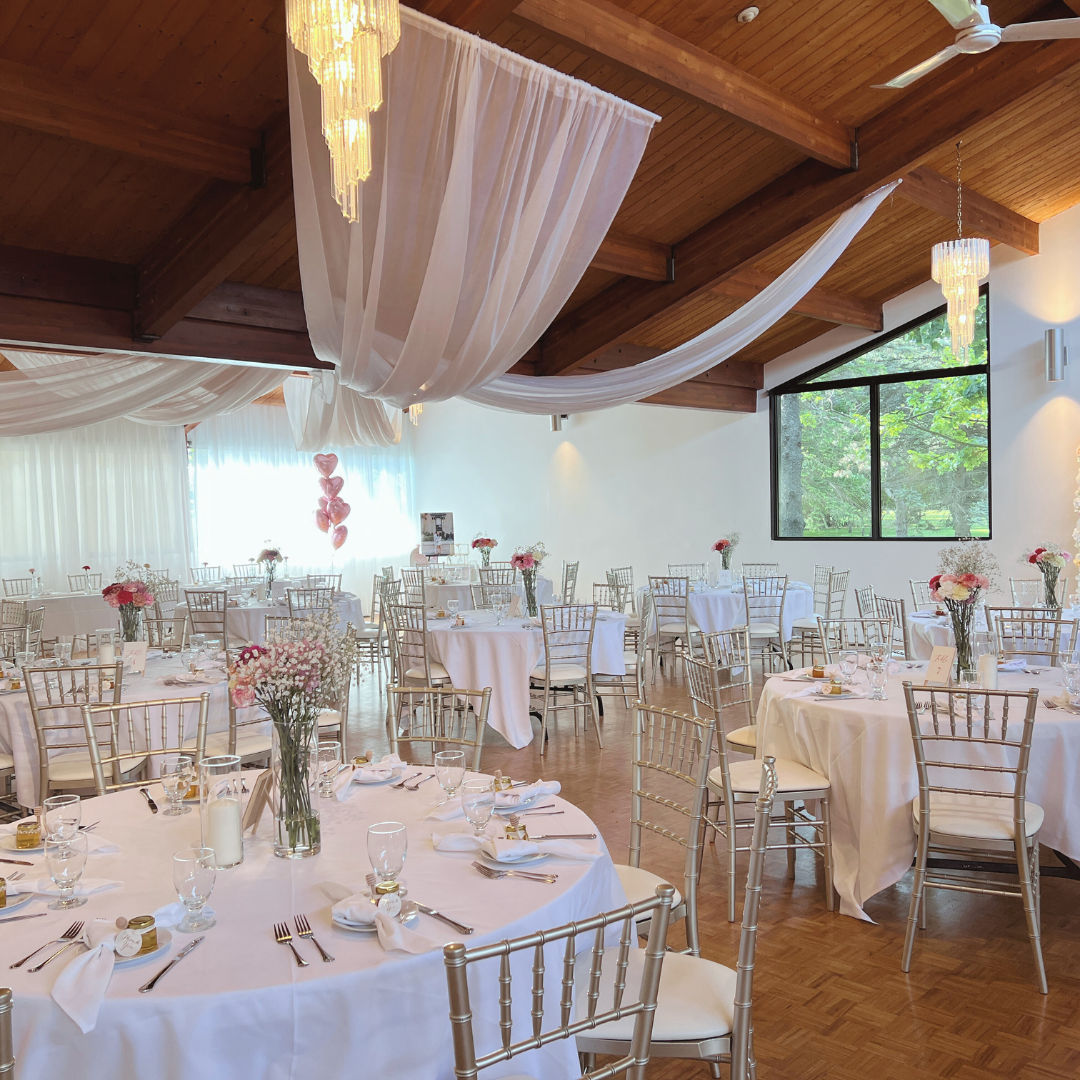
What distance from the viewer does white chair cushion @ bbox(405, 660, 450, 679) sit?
656cm

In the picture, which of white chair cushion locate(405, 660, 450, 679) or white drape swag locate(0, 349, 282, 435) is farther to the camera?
white chair cushion locate(405, 660, 450, 679)

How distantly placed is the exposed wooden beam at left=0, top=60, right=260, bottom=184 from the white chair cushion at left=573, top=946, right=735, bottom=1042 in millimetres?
4210

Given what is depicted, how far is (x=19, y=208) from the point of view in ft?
17.4

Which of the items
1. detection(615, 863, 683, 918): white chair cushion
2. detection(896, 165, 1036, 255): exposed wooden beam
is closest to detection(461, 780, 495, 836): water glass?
detection(615, 863, 683, 918): white chair cushion

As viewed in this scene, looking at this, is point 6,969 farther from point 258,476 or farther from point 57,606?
point 258,476

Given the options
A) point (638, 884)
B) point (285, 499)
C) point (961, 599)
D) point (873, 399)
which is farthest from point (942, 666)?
point (285, 499)

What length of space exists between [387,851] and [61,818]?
824 millimetres

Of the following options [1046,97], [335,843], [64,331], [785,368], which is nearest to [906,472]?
[785,368]

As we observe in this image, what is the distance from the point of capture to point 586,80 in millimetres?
5320

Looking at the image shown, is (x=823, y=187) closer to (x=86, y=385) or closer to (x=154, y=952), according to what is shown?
(x=86, y=385)

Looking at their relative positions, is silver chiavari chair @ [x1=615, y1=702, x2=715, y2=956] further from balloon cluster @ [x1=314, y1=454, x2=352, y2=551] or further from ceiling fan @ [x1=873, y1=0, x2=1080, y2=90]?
balloon cluster @ [x1=314, y1=454, x2=352, y2=551]

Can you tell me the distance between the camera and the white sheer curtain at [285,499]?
13336 mm

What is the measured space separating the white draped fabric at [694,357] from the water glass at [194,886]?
400 cm

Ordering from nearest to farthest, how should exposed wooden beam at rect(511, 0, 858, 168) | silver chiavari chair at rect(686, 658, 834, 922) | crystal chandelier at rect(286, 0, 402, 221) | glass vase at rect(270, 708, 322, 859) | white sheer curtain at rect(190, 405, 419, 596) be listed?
glass vase at rect(270, 708, 322, 859) → crystal chandelier at rect(286, 0, 402, 221) → silver chiavari chair at rect(686, 658, 834, 922) → exposed wooden beam at rect(511, 0, 858, 168) → white sheer curtain at rect(190, 405, 419, 596)
